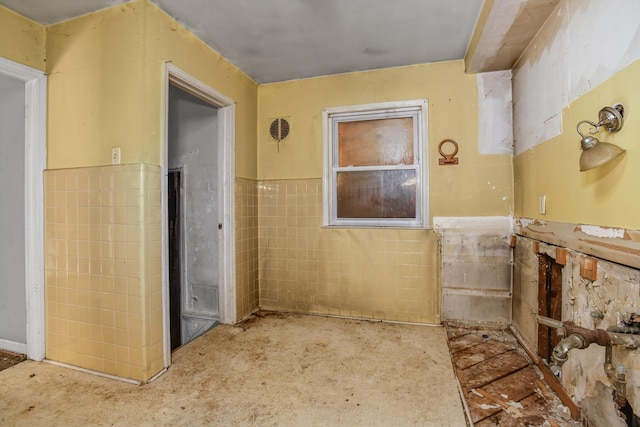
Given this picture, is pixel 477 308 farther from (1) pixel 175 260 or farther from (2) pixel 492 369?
(1) pixel 175 260

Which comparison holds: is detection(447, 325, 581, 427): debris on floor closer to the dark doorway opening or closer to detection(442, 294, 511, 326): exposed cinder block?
detection(442, 294, 511, 326): exposed cinder block

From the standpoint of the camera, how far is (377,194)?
2979 millimetres

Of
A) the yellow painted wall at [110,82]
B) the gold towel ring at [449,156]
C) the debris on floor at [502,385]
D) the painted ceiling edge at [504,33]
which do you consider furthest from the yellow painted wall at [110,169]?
the gold towel ring at [449,156]

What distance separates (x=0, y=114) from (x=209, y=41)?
1.66 metres

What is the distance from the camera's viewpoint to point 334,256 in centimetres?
303

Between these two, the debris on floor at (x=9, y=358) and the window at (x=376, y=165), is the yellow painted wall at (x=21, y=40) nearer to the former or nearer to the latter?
the debris on floor at (x=9, y=358)

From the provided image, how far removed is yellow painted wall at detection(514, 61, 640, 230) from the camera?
1.17 meters

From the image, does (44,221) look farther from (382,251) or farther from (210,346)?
(382,251)

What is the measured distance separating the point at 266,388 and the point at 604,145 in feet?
7.13

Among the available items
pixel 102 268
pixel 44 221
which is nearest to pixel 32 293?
pixel 44 221

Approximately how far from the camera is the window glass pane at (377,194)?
2.90 meters

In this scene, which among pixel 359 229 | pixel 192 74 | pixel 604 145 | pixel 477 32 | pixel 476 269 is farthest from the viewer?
pixel 359 229

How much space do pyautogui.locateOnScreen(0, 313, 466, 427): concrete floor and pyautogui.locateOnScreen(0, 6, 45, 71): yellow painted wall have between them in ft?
7.04

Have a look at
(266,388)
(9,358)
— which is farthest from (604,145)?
(9,358)
